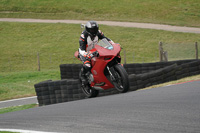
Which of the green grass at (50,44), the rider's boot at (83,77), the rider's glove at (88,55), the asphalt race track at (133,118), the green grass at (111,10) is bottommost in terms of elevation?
the green grass at (50,44)

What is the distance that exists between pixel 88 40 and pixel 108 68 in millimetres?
1267

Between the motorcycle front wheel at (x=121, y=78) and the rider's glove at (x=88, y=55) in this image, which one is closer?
the motorcycle front wheel at (x=121, y=78)

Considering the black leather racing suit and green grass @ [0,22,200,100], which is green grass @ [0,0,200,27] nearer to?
green grass @ [0,22,200,100]

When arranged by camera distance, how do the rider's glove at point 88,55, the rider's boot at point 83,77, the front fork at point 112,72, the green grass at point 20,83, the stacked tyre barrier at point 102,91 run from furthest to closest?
the green grass at point 20,83 < the stacked tyre barrier at point 102,91 < the rider's boot at point 83,77 < the rider's glove at point 88,55 < the front fork at point 112,72

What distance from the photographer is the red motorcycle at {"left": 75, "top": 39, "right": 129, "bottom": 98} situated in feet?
30.3

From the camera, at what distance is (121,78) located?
366 inches

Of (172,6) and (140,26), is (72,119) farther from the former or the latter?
(172,6)

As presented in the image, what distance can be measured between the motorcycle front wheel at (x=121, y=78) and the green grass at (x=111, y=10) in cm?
3169

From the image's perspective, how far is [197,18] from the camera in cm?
4181

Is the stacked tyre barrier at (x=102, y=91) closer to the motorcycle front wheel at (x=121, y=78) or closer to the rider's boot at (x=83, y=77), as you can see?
the rider's boot at (x=83, y=77)

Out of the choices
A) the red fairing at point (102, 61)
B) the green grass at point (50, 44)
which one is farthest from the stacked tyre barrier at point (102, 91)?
the green grass at point (50, 44)

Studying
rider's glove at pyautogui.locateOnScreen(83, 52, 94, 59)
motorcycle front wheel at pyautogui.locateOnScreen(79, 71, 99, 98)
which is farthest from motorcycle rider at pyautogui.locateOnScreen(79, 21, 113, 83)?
motorcycle front wheel at pyautogui.locateOnScreen(79, 71, 99, 98)

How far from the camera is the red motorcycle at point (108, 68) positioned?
30.3 feet

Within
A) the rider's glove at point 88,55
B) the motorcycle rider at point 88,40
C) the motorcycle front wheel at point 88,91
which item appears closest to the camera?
the rider's glove at point 88,55
